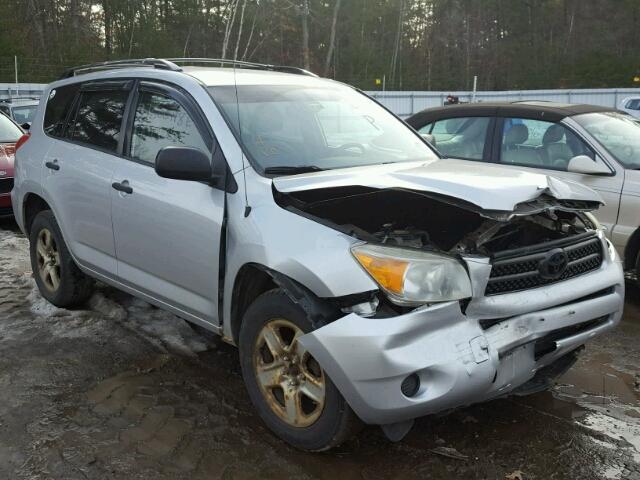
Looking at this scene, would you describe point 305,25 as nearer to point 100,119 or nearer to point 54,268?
point 54,268

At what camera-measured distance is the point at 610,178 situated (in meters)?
5.24

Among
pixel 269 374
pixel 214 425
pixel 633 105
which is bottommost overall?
pixel 214 425

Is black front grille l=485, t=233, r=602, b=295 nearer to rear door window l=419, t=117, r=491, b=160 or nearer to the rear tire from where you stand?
rear door window l=419, t=117, r=491, b=160

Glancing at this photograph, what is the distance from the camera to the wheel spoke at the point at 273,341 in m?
3.02

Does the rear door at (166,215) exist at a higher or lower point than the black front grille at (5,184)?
higher

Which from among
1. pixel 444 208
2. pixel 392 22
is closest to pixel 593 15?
pixel 392 22

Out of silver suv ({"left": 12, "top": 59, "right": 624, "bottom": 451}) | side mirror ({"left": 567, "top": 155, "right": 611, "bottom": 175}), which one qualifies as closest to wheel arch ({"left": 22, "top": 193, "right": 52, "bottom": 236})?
silver suv ({"left": 12, "top": 59, "right": 624, "bottom": 451})

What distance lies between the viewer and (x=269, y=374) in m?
3.12

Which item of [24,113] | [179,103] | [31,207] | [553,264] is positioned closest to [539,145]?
[553,264]

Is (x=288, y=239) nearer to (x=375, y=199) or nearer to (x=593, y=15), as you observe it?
(x=375, y=199)

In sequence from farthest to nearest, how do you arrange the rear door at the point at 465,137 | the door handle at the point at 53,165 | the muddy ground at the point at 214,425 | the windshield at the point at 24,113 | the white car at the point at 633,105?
the white car at the point at 633,105 → the windshield at the point at 24,113 → the rear door at the point at 465,137 → the door handle at the point at 53,165 → the muddy ground at the point at 214,425

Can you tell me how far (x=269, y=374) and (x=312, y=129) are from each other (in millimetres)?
1517

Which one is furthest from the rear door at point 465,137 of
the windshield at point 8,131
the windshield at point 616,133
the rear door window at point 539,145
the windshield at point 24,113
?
the windshield at point 24,113

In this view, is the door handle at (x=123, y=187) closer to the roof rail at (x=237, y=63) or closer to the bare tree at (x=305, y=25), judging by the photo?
the roof rail at (x=237, y=63)
